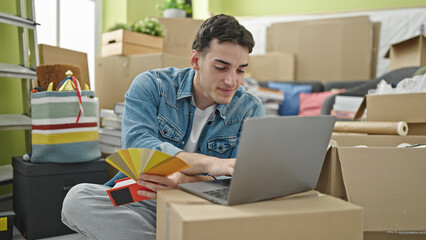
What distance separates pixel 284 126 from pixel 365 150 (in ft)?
1.63

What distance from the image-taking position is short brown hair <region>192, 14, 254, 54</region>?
3.96 ft

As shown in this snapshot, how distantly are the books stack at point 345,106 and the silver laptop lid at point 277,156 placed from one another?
180 cm

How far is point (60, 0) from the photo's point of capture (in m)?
2.95

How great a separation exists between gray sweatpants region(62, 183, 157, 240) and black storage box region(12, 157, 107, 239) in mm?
532

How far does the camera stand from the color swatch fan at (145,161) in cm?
83

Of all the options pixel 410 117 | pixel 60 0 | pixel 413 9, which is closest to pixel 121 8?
pixel 60 0

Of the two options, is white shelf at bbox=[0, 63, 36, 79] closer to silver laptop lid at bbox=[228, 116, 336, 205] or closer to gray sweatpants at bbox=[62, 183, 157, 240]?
gray sweatpants at bbox=[62, 183, 157, 240]

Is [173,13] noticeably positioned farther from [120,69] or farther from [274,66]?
[274,66]

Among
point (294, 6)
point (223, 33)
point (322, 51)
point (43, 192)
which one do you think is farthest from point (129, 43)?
point (294, 6)

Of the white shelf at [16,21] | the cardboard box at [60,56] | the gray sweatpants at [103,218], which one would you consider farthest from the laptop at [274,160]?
the cardboard box at [60,56]

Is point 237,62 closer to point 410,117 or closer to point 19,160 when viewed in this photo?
point 410,117

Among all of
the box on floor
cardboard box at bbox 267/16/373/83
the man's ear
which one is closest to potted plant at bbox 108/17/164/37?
the man's ear

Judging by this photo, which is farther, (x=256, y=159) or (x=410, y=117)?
(x=410, y=117)

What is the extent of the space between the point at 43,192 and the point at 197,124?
2.66 ft
